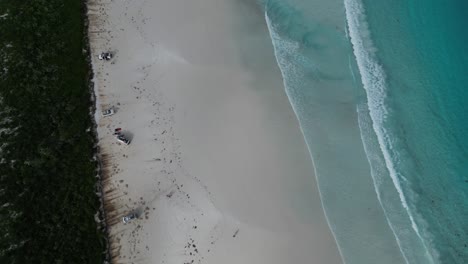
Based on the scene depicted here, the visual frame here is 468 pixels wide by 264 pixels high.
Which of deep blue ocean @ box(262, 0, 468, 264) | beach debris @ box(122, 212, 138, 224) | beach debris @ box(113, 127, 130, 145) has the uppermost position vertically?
deep blue ocean @ box(262, 0, 468, 264)

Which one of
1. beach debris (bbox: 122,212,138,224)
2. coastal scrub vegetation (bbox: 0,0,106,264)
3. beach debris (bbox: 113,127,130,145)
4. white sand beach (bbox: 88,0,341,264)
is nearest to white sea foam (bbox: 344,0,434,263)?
white sand beach (bbox: 88,0,341,264)

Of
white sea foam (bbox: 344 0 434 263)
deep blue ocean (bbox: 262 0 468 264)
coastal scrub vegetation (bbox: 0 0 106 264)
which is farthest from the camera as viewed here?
white sea foam (bbox: 344 0 434 263)

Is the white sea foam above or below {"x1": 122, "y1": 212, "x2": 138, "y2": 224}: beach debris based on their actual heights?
above

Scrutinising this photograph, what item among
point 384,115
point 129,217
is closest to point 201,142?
point 129,217

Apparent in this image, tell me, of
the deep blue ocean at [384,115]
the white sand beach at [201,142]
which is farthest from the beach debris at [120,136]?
the deep blue ocean at [384,115]

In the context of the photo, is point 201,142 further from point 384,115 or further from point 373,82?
point 373,82

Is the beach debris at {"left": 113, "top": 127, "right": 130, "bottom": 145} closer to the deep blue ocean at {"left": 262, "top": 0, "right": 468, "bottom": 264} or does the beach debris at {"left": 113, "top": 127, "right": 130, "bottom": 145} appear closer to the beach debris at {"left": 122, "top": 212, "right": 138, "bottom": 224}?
the beach debris at {"left": 122, "top": 212, "right": 138, "bottom": 224}

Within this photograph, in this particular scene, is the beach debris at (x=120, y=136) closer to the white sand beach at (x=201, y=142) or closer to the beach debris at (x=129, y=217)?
the white sand beach at (x=201, y=142)
